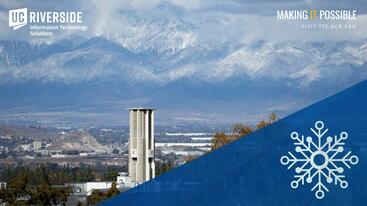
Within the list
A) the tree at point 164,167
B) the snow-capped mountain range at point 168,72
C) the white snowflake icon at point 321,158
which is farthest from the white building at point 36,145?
the white snowflake icon at point 321,158

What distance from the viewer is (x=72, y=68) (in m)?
72.8

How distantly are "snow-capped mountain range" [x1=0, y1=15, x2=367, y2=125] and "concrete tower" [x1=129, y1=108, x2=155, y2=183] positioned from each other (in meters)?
31.8

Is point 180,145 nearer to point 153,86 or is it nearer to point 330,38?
point 153,86

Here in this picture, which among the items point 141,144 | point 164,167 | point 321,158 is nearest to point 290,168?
point 321,158

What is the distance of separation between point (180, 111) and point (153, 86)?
700 centimetres

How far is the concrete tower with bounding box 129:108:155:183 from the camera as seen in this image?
3062cm

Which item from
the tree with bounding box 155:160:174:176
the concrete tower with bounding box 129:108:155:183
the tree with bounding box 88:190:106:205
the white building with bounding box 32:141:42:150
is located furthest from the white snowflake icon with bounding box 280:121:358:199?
the white building with bounding box 32:141:42:150

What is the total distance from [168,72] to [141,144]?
4151cm

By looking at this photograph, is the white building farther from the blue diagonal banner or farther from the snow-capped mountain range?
the blue diagonal banner

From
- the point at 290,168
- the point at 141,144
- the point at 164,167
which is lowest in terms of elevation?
the point at 290,168

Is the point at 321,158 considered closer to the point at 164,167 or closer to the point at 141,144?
the point at 141,144

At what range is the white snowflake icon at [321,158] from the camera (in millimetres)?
6508

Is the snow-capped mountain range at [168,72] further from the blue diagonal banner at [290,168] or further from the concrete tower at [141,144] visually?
the blue diagonal banner at [290,168]

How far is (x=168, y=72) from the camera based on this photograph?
240 ft
